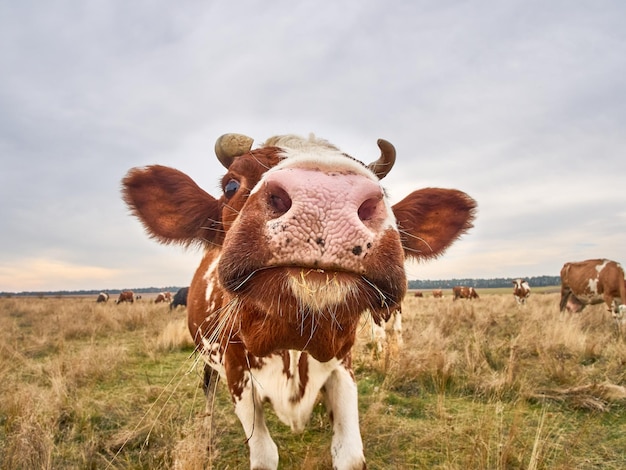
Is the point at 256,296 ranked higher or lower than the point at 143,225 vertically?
lower

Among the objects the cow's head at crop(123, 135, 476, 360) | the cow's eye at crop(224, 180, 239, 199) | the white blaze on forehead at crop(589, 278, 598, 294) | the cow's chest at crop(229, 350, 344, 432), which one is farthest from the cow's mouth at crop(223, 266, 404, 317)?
the white blaze on forehead at crop(589, 278, 598, 294)

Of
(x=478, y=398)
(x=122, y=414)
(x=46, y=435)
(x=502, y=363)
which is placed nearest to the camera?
(x=46, y=435)

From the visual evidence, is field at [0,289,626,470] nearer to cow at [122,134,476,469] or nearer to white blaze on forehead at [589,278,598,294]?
cow at [122,134,476,469]

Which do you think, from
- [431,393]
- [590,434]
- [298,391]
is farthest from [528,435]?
[298,391]

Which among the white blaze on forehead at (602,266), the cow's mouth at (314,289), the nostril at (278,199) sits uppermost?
the nostril at (278,199)

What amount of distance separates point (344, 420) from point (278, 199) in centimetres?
199

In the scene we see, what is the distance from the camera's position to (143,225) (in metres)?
3.06

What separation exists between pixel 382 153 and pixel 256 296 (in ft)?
4.69

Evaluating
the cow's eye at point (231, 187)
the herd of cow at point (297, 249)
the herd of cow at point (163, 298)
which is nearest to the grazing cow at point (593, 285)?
the herd of cow at point (297, 249)

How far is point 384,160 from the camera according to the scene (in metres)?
2.72

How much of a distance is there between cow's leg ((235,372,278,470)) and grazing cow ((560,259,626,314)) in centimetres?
1375

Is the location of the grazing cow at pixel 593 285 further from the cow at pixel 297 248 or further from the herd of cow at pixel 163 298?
the herd of cow at pixel 163 298

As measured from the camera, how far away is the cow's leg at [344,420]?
2.75 meters

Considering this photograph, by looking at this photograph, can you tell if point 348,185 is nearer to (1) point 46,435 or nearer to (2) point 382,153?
(2) point 382,153
